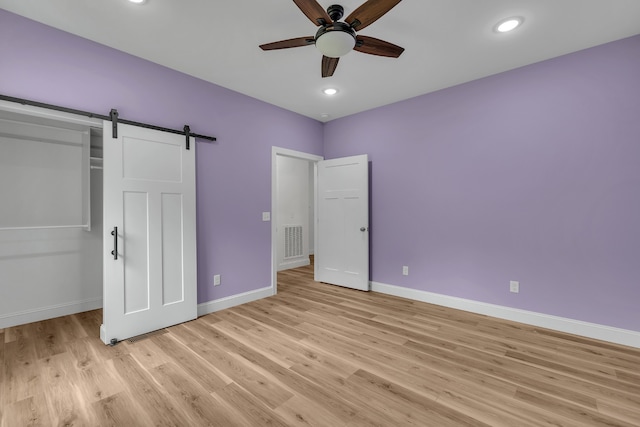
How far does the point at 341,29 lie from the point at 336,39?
0.24 ft

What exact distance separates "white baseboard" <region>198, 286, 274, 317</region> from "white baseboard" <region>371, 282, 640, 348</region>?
6.03ft

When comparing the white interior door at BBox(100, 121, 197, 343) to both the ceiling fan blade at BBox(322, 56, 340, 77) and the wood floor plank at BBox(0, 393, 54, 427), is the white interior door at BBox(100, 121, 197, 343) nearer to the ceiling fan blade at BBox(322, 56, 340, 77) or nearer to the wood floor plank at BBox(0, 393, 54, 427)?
the wood floor plank at BBox(0, 393, 54, 427)

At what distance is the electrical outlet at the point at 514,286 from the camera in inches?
121

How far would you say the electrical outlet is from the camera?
307cm

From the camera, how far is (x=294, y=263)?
20.0ft

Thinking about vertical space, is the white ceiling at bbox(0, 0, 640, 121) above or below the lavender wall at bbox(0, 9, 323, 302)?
above

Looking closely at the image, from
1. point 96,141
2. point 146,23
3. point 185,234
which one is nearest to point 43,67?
point 146,23

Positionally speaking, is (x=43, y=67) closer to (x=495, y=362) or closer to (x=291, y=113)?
(x=291, y=113)

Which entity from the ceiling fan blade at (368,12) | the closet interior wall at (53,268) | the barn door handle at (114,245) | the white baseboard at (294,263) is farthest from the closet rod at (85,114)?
the white baseboard at (294,263)

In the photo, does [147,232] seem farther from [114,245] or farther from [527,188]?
[527,188]

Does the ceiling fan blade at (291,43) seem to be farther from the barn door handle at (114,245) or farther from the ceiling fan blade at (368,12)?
the barn door handle at (114,245)

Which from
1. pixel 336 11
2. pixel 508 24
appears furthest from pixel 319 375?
pixel 508 24

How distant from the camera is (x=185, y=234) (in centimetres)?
309

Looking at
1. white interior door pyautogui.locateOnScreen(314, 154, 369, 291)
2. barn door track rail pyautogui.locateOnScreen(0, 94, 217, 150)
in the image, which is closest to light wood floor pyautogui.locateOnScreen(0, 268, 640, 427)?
white interior door pyautogui.locateOnScreen(314, 154, 369, 291)
